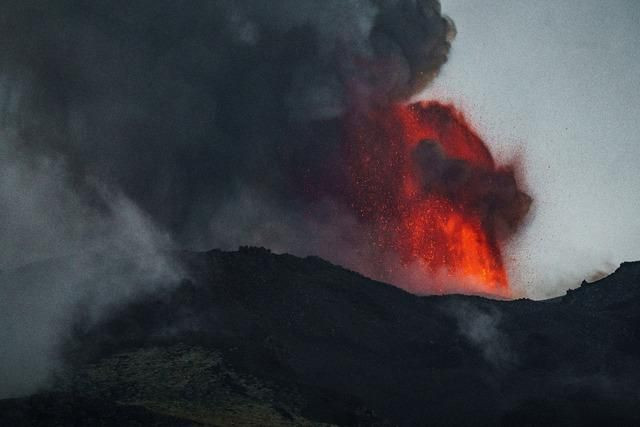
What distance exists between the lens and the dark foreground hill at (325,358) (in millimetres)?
30953

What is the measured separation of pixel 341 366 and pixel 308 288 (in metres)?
8.07

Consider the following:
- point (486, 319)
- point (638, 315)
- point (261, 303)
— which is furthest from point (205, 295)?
point (638, 315)

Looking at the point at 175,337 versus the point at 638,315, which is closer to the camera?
the point at 175,337

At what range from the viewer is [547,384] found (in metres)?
39.7

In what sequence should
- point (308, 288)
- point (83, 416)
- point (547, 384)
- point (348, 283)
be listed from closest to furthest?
1. point (83, 416)
2. point (547, 384)
3. point (308, 288)
4. point (348, 283)

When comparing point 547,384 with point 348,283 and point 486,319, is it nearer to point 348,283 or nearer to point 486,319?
point 486,319

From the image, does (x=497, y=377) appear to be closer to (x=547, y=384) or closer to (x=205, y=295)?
(x=547, y=384)

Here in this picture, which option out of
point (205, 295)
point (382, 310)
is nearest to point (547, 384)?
point (382, 310)

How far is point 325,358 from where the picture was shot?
37344 millimetres

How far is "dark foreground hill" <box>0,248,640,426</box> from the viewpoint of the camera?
31.0 metres

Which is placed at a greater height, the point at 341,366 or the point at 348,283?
the point at 348,283

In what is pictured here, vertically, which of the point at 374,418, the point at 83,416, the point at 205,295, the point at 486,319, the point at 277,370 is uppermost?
the point at 486,319

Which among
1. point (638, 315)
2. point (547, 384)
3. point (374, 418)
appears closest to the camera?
point (374, 418)

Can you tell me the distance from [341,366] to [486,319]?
14.5 m
